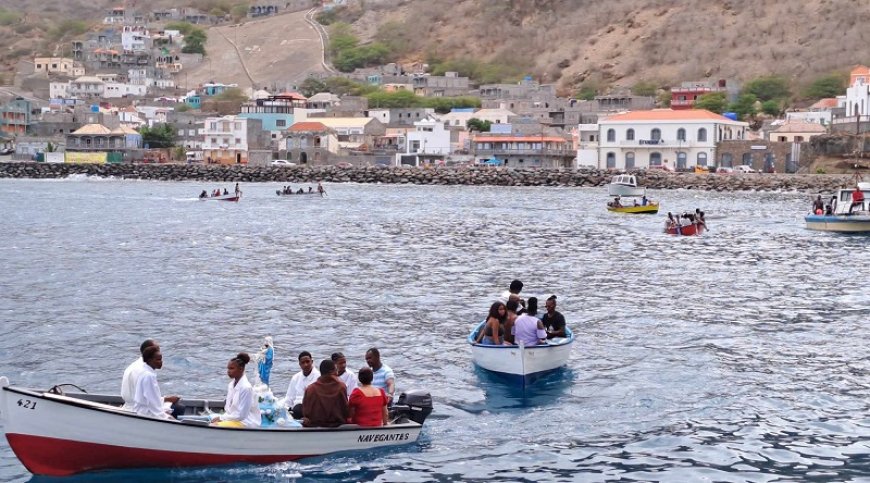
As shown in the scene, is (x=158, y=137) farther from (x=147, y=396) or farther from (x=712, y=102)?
(x=147, y=396)

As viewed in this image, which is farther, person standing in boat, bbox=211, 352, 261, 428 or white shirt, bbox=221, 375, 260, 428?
white shirt, bbox=221, 375, 260, 428

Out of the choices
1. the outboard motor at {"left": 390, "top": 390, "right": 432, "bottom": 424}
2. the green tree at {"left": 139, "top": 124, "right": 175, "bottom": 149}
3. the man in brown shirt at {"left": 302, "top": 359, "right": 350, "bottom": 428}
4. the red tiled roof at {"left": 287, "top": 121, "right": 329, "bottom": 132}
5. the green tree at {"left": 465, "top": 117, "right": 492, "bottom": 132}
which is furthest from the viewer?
the green tree at {"left": 139, "top": 124, "right": 175, "bottom": 149}

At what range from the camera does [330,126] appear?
142 meters

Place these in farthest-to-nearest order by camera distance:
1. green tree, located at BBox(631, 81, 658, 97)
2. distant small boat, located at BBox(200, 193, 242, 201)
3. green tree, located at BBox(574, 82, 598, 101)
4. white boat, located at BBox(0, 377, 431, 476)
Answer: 1. green tree, located at BBox(574, 82, 598, 101)
2. green tree, located at BBox(631, 81, 658, 97)
3. distant small boat, located at BBox(200, 193, 242, 201)
4. white boat, located at BBox(0, 377, 431, 476)

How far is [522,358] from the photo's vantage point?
68.3 feet

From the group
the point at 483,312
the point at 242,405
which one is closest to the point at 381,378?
the point at 242,405

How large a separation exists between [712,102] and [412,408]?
134969mm

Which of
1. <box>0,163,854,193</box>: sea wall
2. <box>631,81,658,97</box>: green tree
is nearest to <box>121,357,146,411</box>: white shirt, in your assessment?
<box>0,163,854,193</box>: sea wall

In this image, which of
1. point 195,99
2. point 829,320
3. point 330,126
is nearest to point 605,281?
point 829,320

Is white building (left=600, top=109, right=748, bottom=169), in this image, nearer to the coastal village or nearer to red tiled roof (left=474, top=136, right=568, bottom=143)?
the coastal village

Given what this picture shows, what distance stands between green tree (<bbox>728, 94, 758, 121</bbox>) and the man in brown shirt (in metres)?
135

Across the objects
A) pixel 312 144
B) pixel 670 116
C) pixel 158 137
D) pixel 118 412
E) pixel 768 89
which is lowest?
pixel 118 412

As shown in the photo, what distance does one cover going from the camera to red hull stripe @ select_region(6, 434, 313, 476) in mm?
15195

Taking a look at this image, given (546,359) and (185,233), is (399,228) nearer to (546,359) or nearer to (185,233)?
(185,233)
